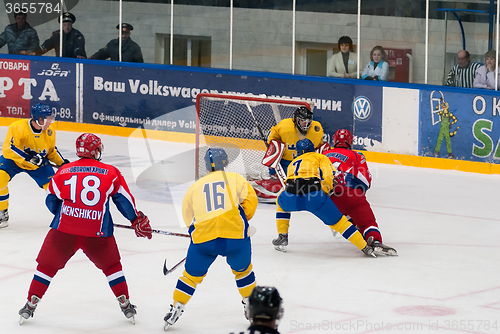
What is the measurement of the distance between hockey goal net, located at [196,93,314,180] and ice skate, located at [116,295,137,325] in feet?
14.3

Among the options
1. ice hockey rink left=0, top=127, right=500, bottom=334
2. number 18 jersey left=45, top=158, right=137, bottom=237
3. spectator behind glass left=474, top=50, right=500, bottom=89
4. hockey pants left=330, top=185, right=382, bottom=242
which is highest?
spectator behind glass left=474, top=50, right=500, bottom=89

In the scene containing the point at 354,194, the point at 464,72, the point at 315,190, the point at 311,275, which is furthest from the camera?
the point at 464,72

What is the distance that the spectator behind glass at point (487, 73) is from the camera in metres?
9.91

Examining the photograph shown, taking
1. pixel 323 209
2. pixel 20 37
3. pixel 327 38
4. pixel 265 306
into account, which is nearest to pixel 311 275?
pixel 323 209

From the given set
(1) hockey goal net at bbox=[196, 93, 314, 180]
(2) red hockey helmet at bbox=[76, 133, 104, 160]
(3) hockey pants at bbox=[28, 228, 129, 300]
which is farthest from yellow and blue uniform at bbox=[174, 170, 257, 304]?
(1) hockey goal net at bbox=[196, 93, 314, 180]

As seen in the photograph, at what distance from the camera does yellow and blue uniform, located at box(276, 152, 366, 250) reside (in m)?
6.15

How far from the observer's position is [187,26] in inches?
492

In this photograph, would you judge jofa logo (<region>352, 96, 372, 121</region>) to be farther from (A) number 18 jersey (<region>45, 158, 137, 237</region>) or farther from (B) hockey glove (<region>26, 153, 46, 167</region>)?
(A) number 18 jersey (<region>45, 158, 137, 237</region>)

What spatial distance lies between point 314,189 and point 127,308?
1.95 metres

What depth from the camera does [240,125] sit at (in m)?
9.70

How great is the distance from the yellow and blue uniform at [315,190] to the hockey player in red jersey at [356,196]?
26 cm

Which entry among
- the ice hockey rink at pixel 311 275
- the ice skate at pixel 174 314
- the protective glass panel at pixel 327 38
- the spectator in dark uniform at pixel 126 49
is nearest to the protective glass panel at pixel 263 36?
the protective glass panel at pixel 327 38

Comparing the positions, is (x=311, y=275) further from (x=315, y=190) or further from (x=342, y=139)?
(x=342, y=139)

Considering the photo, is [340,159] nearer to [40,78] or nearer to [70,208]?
[70,208]
